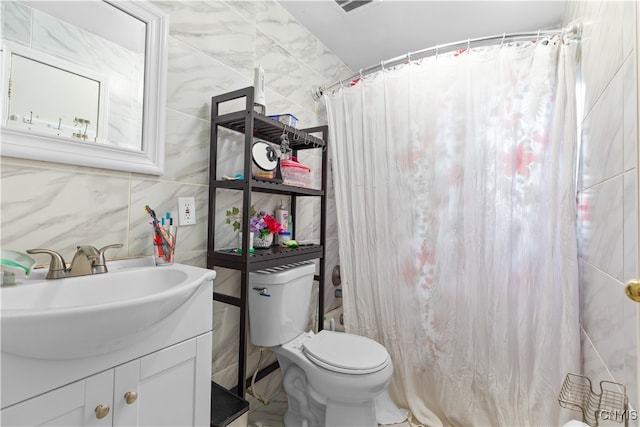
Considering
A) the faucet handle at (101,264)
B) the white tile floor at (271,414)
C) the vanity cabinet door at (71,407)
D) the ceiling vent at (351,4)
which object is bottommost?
the white tile floor at (271,414)

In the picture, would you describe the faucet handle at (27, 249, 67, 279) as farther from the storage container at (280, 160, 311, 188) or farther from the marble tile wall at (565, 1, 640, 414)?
the marble tile wall at (565, 1, 640, 414)

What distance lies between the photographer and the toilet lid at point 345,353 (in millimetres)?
1295

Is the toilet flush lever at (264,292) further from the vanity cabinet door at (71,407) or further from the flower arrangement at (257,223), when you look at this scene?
the vanity cabinet door at (71,407)

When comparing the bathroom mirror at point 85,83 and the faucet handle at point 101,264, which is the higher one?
the bathroom mirror at point 85,83

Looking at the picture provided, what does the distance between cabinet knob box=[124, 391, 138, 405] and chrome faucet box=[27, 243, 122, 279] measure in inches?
15.0

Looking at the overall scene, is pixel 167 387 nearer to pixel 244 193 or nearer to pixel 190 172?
pixel 244 193

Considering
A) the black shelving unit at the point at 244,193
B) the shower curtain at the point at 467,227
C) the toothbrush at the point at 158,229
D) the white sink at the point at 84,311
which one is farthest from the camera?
the shower curtain at the point at 467,227

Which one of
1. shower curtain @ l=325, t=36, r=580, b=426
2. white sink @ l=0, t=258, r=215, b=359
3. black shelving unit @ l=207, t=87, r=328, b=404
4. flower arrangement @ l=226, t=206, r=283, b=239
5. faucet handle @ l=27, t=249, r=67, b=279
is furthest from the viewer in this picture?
flower arrangement @ l=226, t=206, r=283, b=239

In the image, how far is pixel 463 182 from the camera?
151 centimetres

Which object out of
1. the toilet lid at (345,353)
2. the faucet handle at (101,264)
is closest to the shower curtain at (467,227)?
the toilet lid at (345,353)

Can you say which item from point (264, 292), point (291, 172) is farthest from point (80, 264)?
point (291, 172)

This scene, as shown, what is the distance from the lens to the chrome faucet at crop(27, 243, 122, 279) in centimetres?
84

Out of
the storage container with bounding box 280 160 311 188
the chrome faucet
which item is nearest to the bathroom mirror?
the chrome faucet

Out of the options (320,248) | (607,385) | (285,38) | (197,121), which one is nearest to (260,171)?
(197,121)
